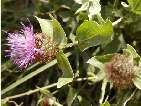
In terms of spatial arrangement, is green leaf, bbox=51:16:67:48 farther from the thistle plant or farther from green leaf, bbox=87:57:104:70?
green leaf, bbox=87:57:104:70

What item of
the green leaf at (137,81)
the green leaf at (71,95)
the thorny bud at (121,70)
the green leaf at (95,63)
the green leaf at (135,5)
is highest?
the green leaf at (135,5)

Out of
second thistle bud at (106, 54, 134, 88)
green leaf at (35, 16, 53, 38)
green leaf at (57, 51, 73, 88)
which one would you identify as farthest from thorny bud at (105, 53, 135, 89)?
green leaf at (35, 16, 53, 38)

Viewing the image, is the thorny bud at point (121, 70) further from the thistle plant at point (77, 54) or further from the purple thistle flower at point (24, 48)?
the purple thistle flower at point (24, 48)

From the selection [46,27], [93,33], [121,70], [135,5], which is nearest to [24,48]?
[46,27]

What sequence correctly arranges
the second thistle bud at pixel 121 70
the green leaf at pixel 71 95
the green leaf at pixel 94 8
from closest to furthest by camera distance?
the second thistle bud at pixel 121 70, the green leaf at pixel 94 8, the green leaf at pixel 71 95

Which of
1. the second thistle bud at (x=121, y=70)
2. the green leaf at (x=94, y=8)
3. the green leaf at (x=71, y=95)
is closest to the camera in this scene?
the second thistle bud at (x=121, y=70)

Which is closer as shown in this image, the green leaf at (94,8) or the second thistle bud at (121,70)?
the second thistle bud at (121,70)

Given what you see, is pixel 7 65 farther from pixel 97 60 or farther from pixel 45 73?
pixel 97 60

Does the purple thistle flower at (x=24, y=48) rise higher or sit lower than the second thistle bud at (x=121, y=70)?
higher

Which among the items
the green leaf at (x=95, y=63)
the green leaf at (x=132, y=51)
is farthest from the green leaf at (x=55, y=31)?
the green leaf at (x=132, y=51)
